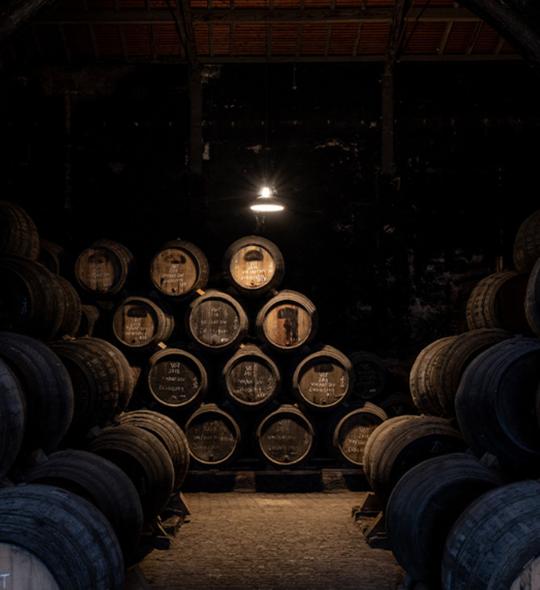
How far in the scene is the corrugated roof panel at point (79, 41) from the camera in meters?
9.86

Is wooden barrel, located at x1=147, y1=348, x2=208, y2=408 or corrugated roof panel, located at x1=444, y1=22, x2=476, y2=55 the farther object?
corrugated roof panel, located at x1=444, y1=22, x2=476, y2=55

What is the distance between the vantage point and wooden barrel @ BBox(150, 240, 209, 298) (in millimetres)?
8844

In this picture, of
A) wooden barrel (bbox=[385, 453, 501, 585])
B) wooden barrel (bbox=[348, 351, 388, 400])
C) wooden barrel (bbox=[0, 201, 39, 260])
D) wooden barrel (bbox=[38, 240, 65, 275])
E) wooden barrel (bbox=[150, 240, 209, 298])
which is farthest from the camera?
wooden barrel (bbox=[348, 351, 388, 400])

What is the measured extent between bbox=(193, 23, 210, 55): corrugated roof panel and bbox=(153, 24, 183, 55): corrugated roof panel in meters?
0.22

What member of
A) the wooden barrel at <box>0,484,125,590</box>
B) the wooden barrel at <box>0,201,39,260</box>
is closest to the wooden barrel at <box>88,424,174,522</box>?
the wooden barrel at <box>0,201,39,260</box>

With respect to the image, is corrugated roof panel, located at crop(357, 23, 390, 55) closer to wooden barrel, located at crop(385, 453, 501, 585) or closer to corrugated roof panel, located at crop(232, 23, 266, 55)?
corrugated roof panel, located at crop(232, 23, 266, 55)

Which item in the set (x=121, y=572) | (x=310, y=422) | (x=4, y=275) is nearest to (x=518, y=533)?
(x=121, y=572)

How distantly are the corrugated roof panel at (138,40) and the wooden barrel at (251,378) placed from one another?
→ 12.9ft

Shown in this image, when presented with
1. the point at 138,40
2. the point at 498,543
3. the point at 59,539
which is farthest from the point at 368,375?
the point at 59,539

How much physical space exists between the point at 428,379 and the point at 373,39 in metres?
4.87

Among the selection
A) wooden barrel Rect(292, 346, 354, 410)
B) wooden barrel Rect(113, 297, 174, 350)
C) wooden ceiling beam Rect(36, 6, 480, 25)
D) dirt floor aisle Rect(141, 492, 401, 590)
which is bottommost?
dirt floor aisle Rect(141, 492, 401, 590)

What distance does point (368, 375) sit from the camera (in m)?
9.16

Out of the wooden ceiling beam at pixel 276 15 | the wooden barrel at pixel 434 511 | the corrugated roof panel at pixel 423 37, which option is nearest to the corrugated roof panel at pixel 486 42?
the wooden ceiling beam at pixel 276 15

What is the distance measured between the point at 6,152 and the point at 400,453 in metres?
6.40
